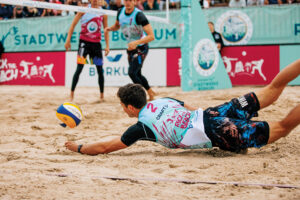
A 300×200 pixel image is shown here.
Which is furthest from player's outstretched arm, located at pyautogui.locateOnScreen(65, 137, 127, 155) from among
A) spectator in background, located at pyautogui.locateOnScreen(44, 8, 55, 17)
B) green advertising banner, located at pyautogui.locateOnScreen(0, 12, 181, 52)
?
spectator in background, located at pyautogui.locateOnScreen(44, 8, 55, 17)

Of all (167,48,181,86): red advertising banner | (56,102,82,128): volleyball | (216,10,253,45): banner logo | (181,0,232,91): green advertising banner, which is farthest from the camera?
(167,48,181,86): red advertising banner

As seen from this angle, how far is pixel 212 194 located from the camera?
2.24 m

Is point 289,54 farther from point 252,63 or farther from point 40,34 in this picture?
point 40,34

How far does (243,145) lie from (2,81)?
34.0ft

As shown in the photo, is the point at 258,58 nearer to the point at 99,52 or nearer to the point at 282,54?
the point at 282,54

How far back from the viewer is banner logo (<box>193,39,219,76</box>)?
7902 mm

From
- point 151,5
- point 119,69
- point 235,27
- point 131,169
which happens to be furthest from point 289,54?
point 131,169

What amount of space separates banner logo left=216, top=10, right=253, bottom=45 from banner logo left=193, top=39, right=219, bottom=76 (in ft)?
5.38

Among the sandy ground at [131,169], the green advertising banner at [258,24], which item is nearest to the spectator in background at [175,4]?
the green advertising banner at [258,24]

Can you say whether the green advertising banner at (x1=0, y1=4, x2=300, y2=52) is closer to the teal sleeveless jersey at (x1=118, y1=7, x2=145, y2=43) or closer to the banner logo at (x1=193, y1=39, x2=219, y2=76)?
the banner logo at (x1=193, y1=39, x2=219, y2=76)

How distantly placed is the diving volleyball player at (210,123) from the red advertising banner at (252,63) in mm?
6630

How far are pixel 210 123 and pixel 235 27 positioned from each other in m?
7.02

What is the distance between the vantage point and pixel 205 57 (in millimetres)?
7988

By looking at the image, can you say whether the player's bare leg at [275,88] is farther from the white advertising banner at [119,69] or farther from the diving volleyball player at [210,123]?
the white advertising banner at [119,69]
